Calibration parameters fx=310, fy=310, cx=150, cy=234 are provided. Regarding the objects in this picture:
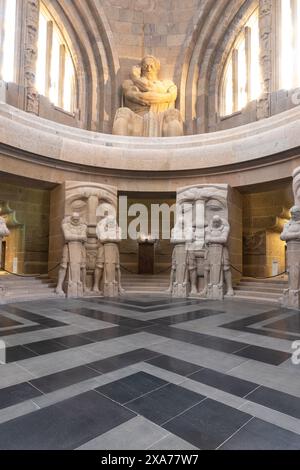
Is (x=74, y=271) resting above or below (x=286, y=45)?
below

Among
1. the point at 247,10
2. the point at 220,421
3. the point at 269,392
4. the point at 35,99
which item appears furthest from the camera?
the point at 247,10

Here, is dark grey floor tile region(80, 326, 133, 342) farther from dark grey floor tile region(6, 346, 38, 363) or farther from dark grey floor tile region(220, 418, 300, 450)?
dark grey floor tile region(220, 418, 300, 450)

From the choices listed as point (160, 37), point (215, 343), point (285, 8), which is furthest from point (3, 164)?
point (285, 8)

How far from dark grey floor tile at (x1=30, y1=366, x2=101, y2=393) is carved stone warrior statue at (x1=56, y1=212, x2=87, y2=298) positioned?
5.23 m

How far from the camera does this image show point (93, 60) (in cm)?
1259

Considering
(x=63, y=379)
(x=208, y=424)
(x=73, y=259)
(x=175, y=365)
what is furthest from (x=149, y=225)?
(x=208, y=424)

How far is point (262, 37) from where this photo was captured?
36.0 feet

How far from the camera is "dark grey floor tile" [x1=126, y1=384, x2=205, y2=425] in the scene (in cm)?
193

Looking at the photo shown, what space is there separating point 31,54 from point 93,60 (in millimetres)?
2836

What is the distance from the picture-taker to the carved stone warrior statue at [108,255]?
8258mm

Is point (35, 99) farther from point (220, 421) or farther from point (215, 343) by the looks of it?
point (220, 421)

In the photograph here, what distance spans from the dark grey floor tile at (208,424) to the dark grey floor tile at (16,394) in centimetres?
101

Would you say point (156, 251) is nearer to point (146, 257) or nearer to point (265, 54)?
point (146, 257)

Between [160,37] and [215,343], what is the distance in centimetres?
1342
